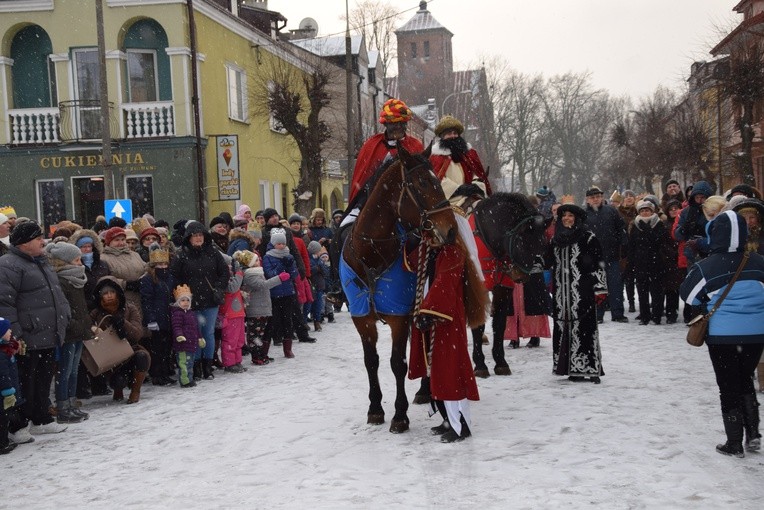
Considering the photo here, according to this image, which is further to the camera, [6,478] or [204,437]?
[204,437]

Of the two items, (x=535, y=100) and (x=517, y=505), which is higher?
(x=535, y=100)

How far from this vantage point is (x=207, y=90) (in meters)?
26.4

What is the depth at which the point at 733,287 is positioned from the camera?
6.01m

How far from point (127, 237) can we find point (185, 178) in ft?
48.8

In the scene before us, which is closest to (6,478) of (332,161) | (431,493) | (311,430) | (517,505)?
(311,430)

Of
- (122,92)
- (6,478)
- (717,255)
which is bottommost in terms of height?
(6,478)

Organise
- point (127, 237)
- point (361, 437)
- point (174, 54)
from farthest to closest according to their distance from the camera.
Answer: point (174, 54), point (127, 237), point (361, 437)

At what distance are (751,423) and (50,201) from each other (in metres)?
23.1

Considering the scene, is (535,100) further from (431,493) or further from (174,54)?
(431,493)

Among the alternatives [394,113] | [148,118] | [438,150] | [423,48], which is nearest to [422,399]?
[438,150]

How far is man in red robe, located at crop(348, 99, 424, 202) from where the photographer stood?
7.38m

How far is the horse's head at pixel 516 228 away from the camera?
904 centimetres

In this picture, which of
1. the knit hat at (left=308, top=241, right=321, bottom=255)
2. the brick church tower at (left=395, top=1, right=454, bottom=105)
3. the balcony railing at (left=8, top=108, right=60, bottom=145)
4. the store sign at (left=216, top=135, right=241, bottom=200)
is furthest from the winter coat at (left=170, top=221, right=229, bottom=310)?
the brick church tower at (left=395, top=1, right=454, bottom=105)

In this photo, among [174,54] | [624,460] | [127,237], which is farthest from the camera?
[174,54]
